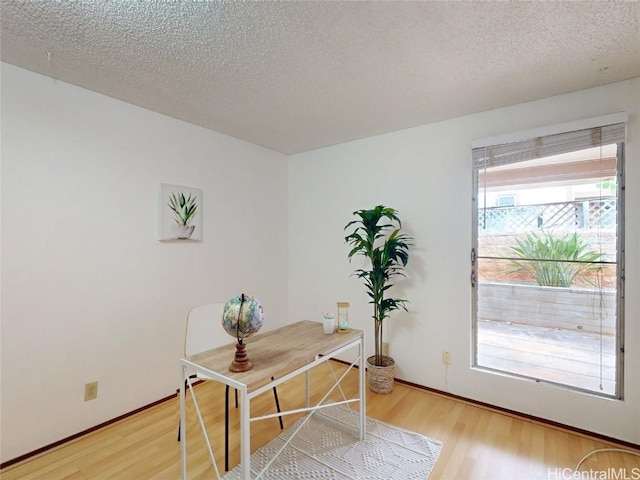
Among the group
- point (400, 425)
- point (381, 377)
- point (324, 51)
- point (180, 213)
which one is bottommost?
point (400, 425)

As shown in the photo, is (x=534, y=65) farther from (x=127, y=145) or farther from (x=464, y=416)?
(x=127, y=145)

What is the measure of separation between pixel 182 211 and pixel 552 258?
3070 mm

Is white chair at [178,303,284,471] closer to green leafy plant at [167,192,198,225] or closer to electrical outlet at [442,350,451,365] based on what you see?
green leafy plant at [167,192,198,225]

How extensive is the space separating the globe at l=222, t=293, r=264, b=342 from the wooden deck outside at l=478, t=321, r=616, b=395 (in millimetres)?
2084

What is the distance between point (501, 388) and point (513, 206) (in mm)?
1474

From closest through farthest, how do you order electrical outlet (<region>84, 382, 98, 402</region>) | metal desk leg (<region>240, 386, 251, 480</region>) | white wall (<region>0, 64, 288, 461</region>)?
metal desk leg (<region>240, 386, 251, 480</region>) → white wall (<region>0, 64, 288, 461</region>) → electrical outlet (<region>84, 382, 98, 402</region>)

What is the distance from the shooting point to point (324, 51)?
171cm

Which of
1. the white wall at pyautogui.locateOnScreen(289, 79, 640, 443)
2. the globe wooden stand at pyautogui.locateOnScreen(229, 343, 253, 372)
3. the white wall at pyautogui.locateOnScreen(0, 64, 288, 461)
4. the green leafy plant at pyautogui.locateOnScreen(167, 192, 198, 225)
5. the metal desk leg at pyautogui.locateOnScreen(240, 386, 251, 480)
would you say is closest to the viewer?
the metal desk leg at pyautogui.locateOnScreen(240, 386, 251, 480)

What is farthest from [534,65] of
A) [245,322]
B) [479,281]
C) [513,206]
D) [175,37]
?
[245,322]

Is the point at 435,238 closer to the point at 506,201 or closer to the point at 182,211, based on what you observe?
the point at 506,201

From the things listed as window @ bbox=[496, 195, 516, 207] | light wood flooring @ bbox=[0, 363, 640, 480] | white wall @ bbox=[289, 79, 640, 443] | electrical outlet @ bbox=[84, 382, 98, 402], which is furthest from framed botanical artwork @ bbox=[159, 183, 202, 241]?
window @ bbox=[496, 195, 516, 207]

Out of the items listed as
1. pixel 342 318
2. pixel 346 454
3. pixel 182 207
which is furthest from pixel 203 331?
pixel 346 454

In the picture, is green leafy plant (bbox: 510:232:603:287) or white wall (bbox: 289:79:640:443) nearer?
white wall (bbox: 289:79:640:443)

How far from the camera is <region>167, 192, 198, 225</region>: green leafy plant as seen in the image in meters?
2.61
